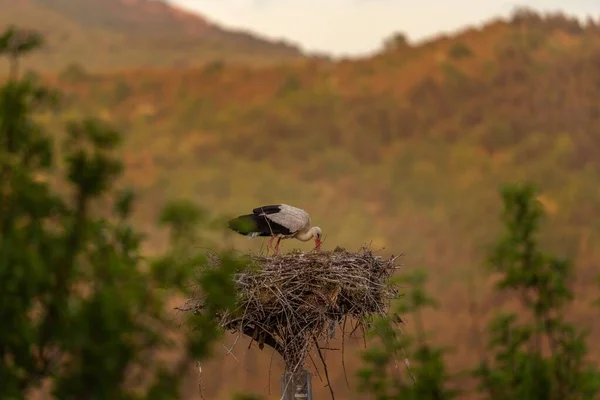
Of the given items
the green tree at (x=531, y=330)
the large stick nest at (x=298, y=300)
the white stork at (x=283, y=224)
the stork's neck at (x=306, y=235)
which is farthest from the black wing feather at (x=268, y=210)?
the green tree at (x=531, y=330)

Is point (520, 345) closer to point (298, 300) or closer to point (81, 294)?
point (298, 300)

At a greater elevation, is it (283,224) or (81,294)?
(81,294)

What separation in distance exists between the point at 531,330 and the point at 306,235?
574 cm

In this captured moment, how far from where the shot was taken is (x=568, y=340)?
17.6 metres

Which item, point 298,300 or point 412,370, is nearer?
point 298,300

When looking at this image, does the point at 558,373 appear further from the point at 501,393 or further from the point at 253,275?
the point at 253,275

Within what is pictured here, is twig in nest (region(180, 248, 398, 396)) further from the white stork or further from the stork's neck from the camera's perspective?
the stork's neck

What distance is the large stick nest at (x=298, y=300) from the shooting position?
10750 mm

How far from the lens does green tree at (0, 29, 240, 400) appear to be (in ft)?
18.0

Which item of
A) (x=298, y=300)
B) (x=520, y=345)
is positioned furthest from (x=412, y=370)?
(x=298, y=300)

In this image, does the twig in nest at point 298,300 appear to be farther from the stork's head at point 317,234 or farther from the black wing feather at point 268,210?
the stork's head at point 317,234

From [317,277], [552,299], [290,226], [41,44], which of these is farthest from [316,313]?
[552,299]

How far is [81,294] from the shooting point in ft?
18.6

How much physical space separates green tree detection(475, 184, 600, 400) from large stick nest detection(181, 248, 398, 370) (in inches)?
253
